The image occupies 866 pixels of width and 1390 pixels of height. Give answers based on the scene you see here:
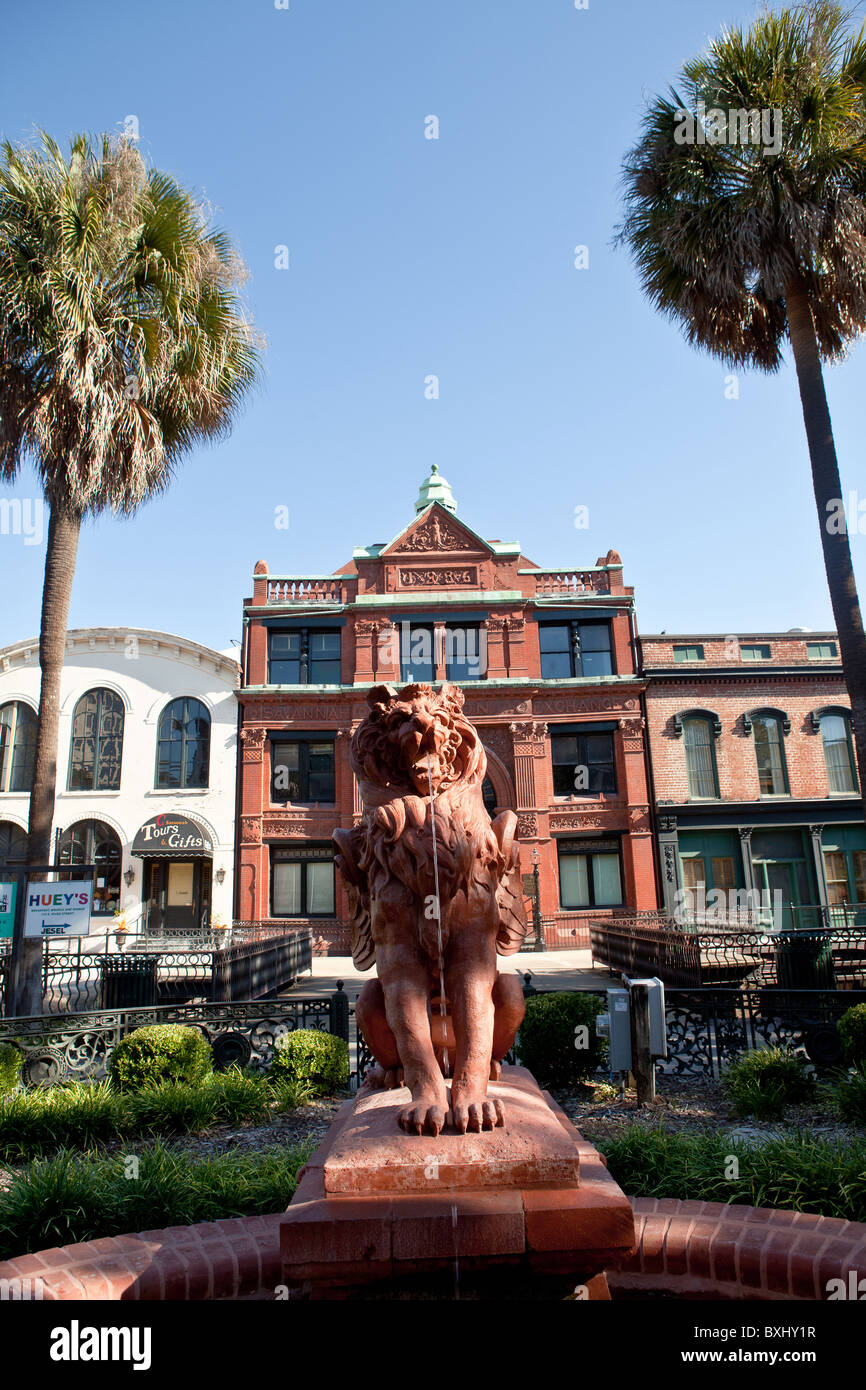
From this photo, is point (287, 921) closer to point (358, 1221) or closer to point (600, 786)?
point (600, 786)

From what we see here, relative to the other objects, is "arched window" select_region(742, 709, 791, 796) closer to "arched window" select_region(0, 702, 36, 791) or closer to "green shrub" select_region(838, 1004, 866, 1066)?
"green shrub" select_region(838, 1004, 866, 1066)

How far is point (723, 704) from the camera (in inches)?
1038

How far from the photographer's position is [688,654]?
89.0 ft

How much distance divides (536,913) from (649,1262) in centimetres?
2185

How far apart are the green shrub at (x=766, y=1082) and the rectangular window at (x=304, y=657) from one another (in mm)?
21484

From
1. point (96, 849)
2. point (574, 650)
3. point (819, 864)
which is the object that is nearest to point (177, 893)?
point (96, 849)

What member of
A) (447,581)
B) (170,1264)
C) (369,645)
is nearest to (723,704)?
(447,581)

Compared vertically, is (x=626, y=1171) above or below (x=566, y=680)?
below

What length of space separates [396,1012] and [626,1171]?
2211 millimetres

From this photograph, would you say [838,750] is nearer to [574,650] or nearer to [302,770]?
[574,650]

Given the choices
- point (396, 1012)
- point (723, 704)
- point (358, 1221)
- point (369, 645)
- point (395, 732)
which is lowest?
point (358, 1221)

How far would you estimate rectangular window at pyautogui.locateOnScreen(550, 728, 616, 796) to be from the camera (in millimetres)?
26641

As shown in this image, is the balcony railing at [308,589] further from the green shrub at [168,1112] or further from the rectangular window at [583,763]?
the green shrub at [168,1112]

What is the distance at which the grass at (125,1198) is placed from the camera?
4148 millimetres
